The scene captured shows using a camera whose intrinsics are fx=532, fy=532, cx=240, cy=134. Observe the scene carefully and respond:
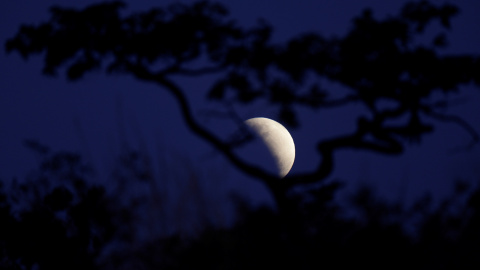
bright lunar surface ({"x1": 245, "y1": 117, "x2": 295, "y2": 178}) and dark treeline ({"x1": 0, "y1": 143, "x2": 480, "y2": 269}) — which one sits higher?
bright lunar surface ({"x1": 245, "y1": 117, "x2": 295, "y2": 178})

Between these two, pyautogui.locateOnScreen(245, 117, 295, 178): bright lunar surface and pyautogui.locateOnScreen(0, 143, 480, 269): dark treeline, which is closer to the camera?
pyautogui.locateOnScreen(0, 143, 480, 269): dark treeline

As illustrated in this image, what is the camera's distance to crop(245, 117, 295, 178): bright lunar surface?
201 inches

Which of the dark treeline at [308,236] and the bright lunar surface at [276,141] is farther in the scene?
the bright lunar surface at [276,141]

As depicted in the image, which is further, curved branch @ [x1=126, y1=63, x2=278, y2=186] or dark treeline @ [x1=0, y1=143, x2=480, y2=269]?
curved branch @ [x1=126, y1=63, x2=278, y2=186]

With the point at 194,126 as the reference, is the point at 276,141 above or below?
below

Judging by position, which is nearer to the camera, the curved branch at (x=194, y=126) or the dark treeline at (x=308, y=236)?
the dark treeline at (x=308, y=236)

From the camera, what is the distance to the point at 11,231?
2846mm

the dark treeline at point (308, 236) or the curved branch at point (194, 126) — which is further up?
the curved branch at point (194, 126)

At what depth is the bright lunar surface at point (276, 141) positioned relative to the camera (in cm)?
512

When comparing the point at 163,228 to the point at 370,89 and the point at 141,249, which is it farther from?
the point at 370,89

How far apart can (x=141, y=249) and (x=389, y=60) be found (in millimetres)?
2919

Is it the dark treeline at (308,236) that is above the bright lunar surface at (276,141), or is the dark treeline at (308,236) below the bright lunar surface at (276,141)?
below

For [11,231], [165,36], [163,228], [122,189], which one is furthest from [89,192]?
[163,228]

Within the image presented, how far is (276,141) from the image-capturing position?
5254 millimetres
